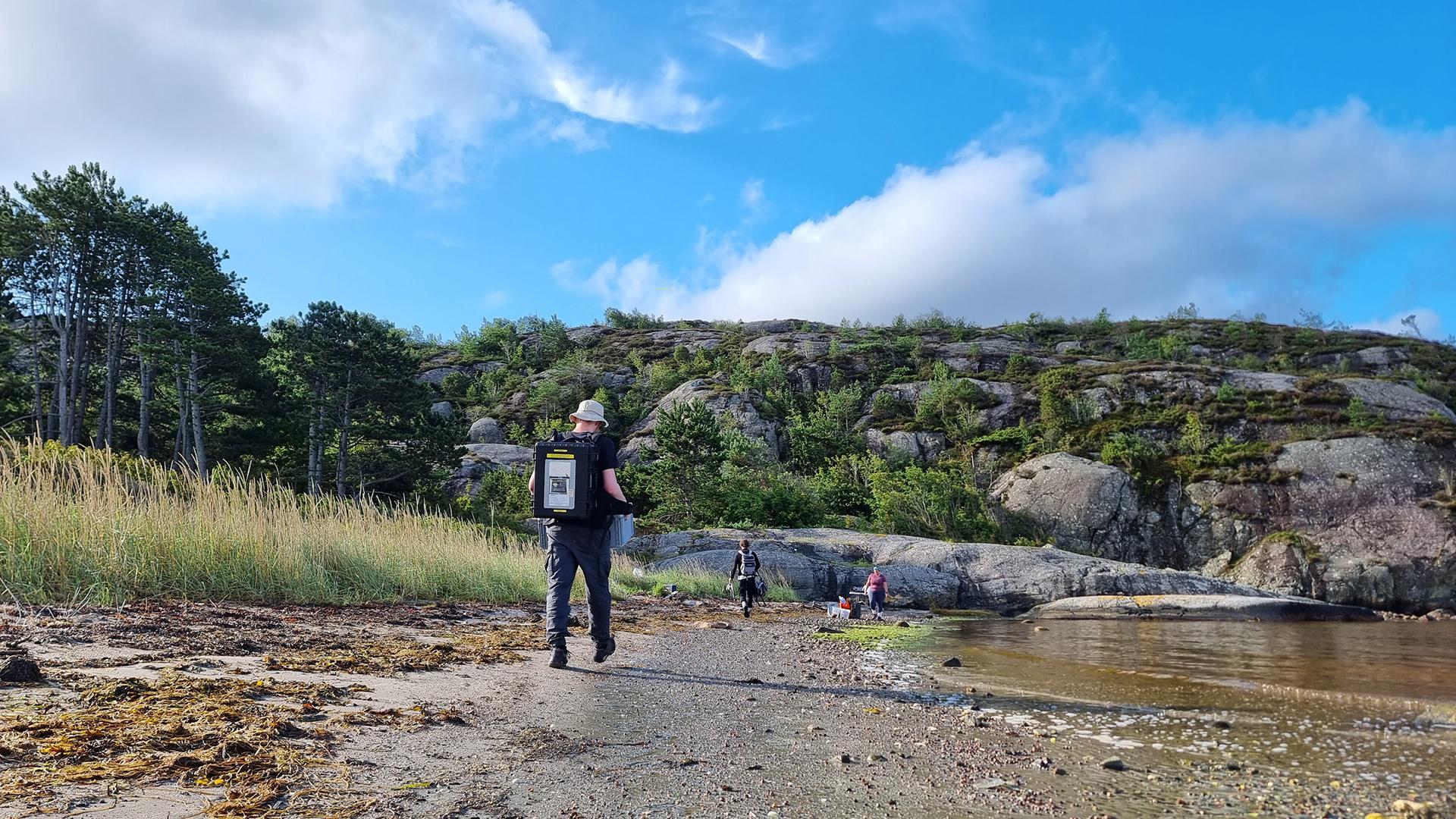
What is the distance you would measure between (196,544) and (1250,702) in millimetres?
9847

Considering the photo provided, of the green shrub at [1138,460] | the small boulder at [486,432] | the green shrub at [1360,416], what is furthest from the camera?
the small boulder at [486,432]

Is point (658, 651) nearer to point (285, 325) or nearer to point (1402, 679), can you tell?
point (1402, 679)

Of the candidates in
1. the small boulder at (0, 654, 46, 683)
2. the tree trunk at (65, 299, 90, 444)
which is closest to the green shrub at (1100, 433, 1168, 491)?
the small boulder at (0, 654, 46, 683)

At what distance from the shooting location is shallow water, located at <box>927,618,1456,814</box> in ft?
13.2

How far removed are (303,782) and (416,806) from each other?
0.46 m

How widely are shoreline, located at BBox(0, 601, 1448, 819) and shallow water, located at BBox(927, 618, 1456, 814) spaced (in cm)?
14

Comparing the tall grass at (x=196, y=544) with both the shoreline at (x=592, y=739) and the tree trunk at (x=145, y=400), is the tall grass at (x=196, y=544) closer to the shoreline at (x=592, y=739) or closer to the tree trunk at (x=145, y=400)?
the shoreline at (x=592, y=739)

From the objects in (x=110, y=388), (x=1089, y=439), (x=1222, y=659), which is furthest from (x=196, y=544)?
(x=1089, y=439)

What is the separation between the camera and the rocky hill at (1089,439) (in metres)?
31.3

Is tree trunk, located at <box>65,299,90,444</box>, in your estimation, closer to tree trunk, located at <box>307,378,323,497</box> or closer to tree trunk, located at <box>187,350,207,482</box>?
tree trunk, located at <box>187,350,207,482</box>

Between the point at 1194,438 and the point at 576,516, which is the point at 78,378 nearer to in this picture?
the point at 576,516

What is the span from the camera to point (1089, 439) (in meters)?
41.3

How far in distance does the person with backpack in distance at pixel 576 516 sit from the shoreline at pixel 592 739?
397 mm

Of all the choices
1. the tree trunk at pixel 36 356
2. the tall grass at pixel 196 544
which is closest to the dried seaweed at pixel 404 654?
the tall grass at pixel 196 544
